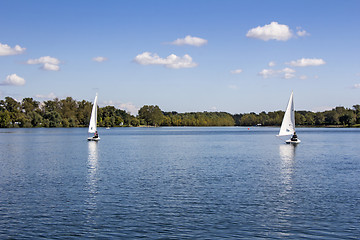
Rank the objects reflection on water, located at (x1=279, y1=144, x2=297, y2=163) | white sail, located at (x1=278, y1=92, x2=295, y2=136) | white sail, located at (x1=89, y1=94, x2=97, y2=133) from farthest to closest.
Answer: white sail, located at (x1=89, y1=94, x2=97, y2=133) < white sail, located at (x1=278, y1=92, x2=295, y2=136) < reflection on water, located at (x1=279, y1=144, x2=297, y2=163)

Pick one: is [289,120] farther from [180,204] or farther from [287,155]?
[180,204]

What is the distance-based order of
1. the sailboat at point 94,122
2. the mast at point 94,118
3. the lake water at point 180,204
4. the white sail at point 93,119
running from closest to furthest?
the lake water at point 180,204
the sailboat at point 94,122
the mast at point 94,118
the white sail at point 93,119

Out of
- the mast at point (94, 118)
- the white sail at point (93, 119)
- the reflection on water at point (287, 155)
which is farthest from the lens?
the white sail at point (93, 119)

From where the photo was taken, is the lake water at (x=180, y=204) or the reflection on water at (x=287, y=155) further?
the reflection on water at (x=287, y=155)

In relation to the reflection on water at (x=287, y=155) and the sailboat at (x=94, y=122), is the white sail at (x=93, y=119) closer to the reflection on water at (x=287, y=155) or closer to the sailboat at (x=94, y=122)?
the sailboat at (x=94, y=122)

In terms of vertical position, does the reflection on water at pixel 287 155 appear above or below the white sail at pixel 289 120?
below

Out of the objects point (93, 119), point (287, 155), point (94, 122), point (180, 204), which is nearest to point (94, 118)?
point (93, 119)

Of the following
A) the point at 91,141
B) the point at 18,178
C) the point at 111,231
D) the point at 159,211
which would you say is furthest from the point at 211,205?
the point at 91,141

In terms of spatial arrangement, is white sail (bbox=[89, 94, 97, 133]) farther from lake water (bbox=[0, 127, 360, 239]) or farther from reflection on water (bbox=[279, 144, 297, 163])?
lake water (bbox=[0, 127, 360, 239])

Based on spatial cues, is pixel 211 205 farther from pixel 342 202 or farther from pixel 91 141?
pixel 91 141

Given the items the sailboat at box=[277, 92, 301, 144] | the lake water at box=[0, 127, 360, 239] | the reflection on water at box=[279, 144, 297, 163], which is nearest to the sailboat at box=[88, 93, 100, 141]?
the sailboat at box=[277, 92, 301, 144]

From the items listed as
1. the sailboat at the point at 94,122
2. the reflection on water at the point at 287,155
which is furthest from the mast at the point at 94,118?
the reflection on water at the point at 287,155

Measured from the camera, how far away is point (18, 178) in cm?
3903

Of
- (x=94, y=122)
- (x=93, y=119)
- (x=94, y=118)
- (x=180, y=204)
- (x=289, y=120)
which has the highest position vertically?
(x=94, y=118)
